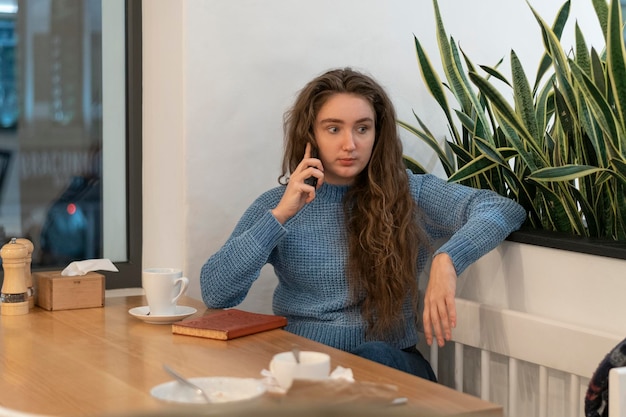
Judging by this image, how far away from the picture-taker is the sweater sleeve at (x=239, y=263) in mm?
1961

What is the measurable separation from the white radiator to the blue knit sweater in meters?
0.15

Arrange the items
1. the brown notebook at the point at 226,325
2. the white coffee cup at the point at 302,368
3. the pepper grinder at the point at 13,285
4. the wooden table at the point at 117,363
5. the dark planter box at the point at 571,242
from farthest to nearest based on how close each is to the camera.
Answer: the pepper grinder at the point at 13,285 → the dark planter box at the point at 571,242 → the brown notebook at the point at 226,325 → the wooden table at the point at 117,363 → the white coffee cup at the point at 302,368

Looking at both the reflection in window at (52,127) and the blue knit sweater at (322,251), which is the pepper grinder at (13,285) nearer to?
the blue knit sweater at (322,251)

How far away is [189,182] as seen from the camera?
2348mm

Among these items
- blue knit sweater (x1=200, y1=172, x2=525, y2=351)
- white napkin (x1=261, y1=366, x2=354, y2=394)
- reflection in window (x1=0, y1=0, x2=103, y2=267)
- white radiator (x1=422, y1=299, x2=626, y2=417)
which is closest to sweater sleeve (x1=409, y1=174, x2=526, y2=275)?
blue knit sweater (x1=200, y1=172, x2=525, y2=351)

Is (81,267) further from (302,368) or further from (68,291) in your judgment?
(302,368)

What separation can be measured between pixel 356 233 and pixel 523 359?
48 cm

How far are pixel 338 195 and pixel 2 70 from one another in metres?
0.98

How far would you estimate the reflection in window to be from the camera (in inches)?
93.0

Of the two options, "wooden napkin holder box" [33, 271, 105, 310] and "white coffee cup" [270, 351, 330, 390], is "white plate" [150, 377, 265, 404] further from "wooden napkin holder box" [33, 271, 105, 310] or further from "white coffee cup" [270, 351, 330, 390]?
"wooden napkin holder box" [33, 271, 105, 310]

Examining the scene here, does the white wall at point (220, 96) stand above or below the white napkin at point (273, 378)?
above

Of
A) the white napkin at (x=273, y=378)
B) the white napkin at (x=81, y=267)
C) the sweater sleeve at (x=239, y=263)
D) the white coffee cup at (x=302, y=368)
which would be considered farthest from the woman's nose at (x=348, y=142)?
the white coffee cup at (x=302, y=368)

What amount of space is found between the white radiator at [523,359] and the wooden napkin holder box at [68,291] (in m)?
0.86

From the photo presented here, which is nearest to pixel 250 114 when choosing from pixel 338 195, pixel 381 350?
pixel 338 195
